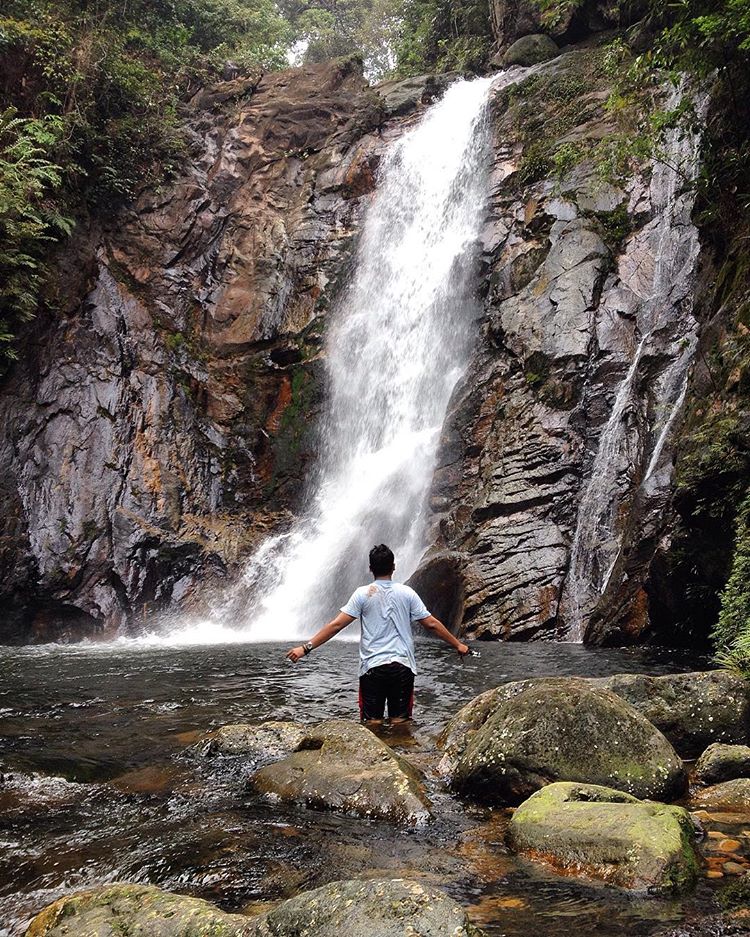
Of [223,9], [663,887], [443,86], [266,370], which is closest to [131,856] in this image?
[663,887]

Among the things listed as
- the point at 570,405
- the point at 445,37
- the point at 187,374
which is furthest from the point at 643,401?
the point at 445,37

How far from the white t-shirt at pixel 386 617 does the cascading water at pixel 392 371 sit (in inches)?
376

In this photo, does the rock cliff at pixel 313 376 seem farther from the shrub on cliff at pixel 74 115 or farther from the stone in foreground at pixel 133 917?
the stone in foreground at pixel 133 917

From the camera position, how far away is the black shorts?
6.32m

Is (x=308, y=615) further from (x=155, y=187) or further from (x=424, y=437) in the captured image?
(x=155, y=187)

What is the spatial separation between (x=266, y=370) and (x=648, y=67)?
12.0 meters

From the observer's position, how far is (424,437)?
18.3 meters

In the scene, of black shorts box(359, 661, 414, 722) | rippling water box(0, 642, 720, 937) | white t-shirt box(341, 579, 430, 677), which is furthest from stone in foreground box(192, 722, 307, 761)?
white t-shirt box(341, 579, 430, 677)

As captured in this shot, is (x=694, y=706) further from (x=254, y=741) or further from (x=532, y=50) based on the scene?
(x=532, y=50)

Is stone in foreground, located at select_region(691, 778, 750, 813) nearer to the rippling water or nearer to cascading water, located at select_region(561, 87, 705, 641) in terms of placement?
the rippling water

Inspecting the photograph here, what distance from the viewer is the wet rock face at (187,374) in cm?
1725

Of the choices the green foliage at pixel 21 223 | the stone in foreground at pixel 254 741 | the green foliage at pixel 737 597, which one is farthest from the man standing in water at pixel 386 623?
the green foliage at pixel 21 223

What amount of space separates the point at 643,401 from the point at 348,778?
10.6 m

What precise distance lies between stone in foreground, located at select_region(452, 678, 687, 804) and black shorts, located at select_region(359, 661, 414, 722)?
137 centimetres
